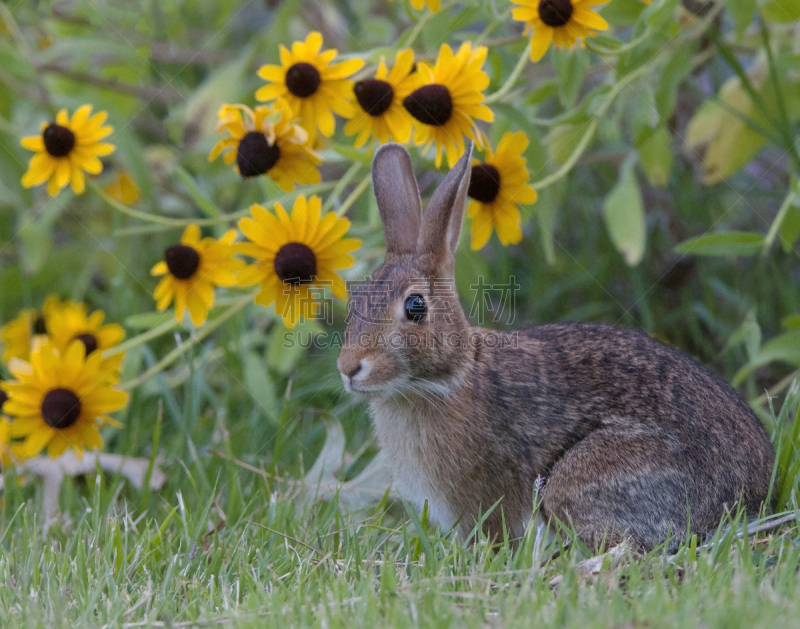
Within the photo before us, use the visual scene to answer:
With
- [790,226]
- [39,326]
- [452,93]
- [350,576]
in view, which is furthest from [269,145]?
[39,326]

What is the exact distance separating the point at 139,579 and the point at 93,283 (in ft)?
13.8

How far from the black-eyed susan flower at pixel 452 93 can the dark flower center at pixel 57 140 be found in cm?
159

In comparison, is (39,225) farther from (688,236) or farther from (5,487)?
(688,236)

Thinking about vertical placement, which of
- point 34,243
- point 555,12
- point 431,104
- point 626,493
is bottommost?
point 626,493

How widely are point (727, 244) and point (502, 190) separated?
1060mm

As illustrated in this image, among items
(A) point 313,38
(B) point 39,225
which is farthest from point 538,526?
(B) point 39,225

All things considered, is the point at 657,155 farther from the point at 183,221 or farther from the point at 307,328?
the point at 183,221

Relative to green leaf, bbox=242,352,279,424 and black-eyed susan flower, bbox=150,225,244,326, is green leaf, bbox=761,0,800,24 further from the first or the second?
green leaf, bbox=242,352,279,424

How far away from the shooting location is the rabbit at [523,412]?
338 centimetres

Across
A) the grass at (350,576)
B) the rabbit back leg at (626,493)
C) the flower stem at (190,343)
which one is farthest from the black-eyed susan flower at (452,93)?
the grass at (350,576)

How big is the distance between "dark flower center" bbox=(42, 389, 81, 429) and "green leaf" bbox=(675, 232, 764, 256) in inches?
111

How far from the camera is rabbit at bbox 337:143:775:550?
3.38 m

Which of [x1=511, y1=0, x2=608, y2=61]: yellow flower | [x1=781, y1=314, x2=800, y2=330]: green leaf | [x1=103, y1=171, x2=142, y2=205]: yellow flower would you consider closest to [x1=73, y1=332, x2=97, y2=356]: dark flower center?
[x1=103, y1=171, x2=142, y2=205]: yellow flower

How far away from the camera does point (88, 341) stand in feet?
14.9
